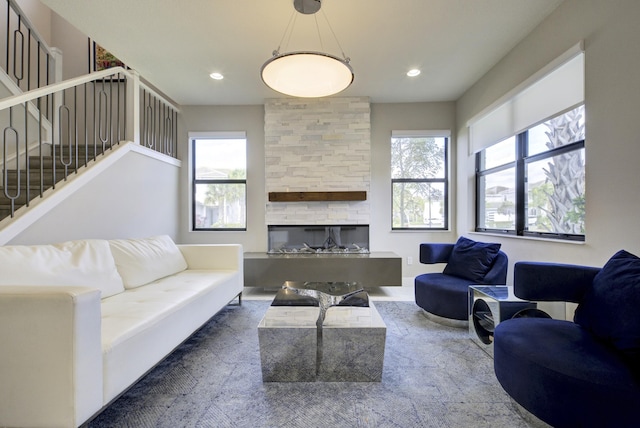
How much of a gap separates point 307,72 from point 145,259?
204 centimetres

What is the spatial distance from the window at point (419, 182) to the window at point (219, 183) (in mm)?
2318

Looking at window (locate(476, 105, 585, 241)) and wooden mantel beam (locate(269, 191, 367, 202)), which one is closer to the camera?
window (locate(476, 105, 585, 241))

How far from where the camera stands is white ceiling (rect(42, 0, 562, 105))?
2.31 meters

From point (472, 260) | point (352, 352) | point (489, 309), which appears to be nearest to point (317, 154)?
point (472, 260)

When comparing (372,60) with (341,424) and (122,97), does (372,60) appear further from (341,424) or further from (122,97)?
(122,97)

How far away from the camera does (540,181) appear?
2.67 meters

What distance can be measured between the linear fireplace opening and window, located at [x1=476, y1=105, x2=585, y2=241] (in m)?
1.65

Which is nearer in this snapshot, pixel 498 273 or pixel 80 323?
pixel 80 323

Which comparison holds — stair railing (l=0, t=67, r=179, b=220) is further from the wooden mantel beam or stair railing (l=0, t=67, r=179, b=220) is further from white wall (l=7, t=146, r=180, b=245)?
the wooden mantel beam

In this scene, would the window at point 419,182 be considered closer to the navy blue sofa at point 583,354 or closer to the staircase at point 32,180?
the navy blue sofa at point 583,354

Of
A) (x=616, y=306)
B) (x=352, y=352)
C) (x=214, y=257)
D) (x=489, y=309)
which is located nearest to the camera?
(x=616, y=306)

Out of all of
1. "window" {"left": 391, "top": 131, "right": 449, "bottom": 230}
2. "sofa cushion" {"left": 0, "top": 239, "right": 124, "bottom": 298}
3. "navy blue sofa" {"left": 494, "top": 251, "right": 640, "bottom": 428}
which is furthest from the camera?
"window" {"left": 391, "top": 131, "right": 449, "bottom": 230}

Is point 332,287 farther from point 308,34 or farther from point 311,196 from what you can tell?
point 308,34

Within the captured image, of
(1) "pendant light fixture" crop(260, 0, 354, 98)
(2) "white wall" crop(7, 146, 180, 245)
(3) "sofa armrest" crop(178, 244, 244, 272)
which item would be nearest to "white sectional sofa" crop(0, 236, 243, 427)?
(2) "white wall" crop(7, 146, 180, 245)
